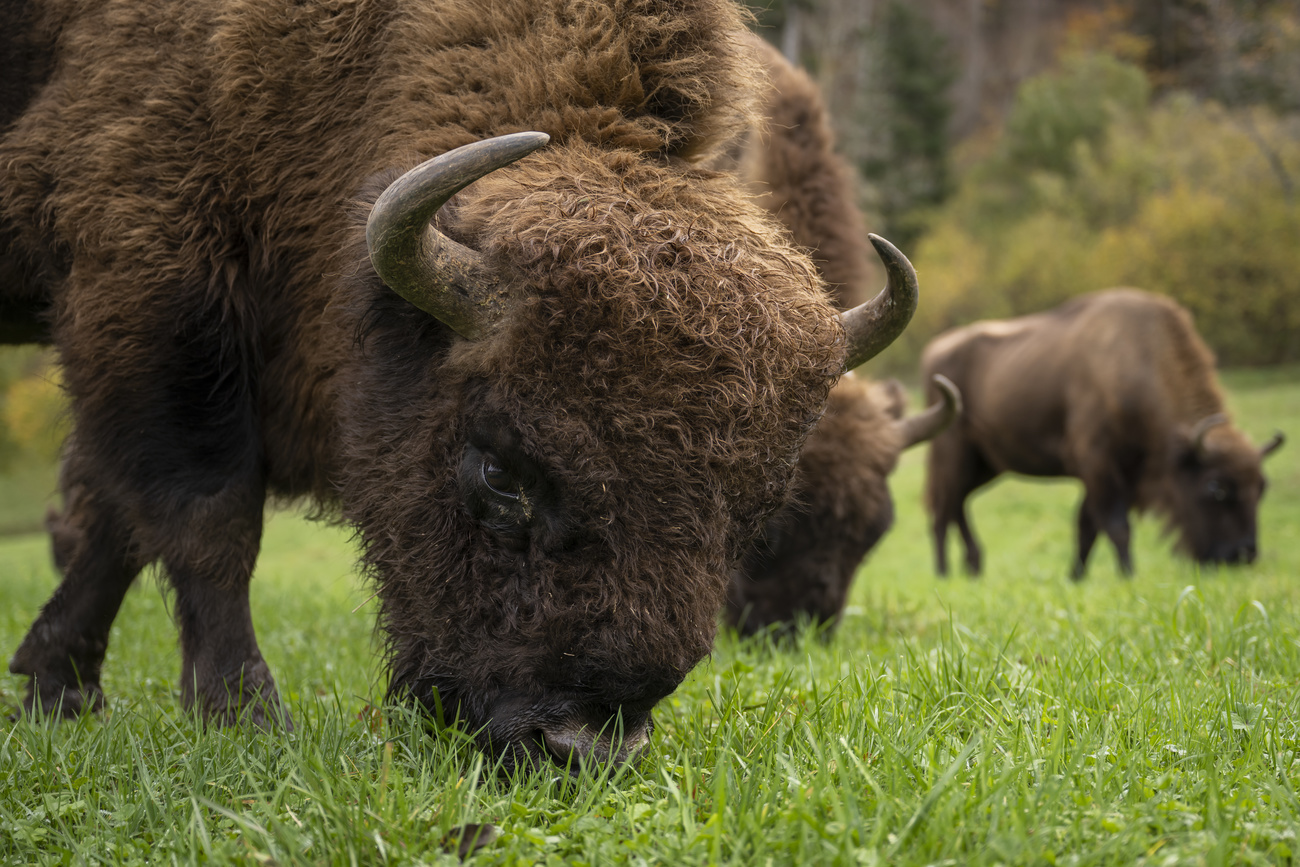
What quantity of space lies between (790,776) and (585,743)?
0.55 m

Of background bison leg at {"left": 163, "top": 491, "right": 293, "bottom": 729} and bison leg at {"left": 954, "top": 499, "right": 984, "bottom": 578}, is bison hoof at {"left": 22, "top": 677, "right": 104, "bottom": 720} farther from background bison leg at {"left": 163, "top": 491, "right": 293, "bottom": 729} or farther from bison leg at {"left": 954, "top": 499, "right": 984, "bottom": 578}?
bison leg at {"left": 954, "top": 499, "right": 984, "bottom": 578}


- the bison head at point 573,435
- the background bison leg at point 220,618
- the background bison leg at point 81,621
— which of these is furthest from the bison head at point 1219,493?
the background bison leg at point 81,621

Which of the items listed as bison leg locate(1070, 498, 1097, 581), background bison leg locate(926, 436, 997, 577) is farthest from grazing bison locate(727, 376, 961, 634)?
background bison leg locate(926, 436, 997, 577)

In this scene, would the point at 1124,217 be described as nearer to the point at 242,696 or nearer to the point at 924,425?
the point at 924,425

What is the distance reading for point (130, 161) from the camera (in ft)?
11.4

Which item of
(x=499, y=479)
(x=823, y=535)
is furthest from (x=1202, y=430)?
(x=499, y=479)

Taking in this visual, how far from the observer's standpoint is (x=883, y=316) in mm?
3375

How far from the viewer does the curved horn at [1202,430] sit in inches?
428

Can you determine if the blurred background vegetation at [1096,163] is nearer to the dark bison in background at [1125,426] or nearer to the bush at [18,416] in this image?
the dark bison in background at [1125,426]

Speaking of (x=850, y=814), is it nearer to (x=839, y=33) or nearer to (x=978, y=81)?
(x=839, y=33)

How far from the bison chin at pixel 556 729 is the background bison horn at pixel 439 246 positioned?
105cm

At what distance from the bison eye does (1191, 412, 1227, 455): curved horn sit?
10.5m

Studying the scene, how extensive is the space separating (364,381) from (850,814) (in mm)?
2044

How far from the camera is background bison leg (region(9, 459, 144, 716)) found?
13.0 feet
